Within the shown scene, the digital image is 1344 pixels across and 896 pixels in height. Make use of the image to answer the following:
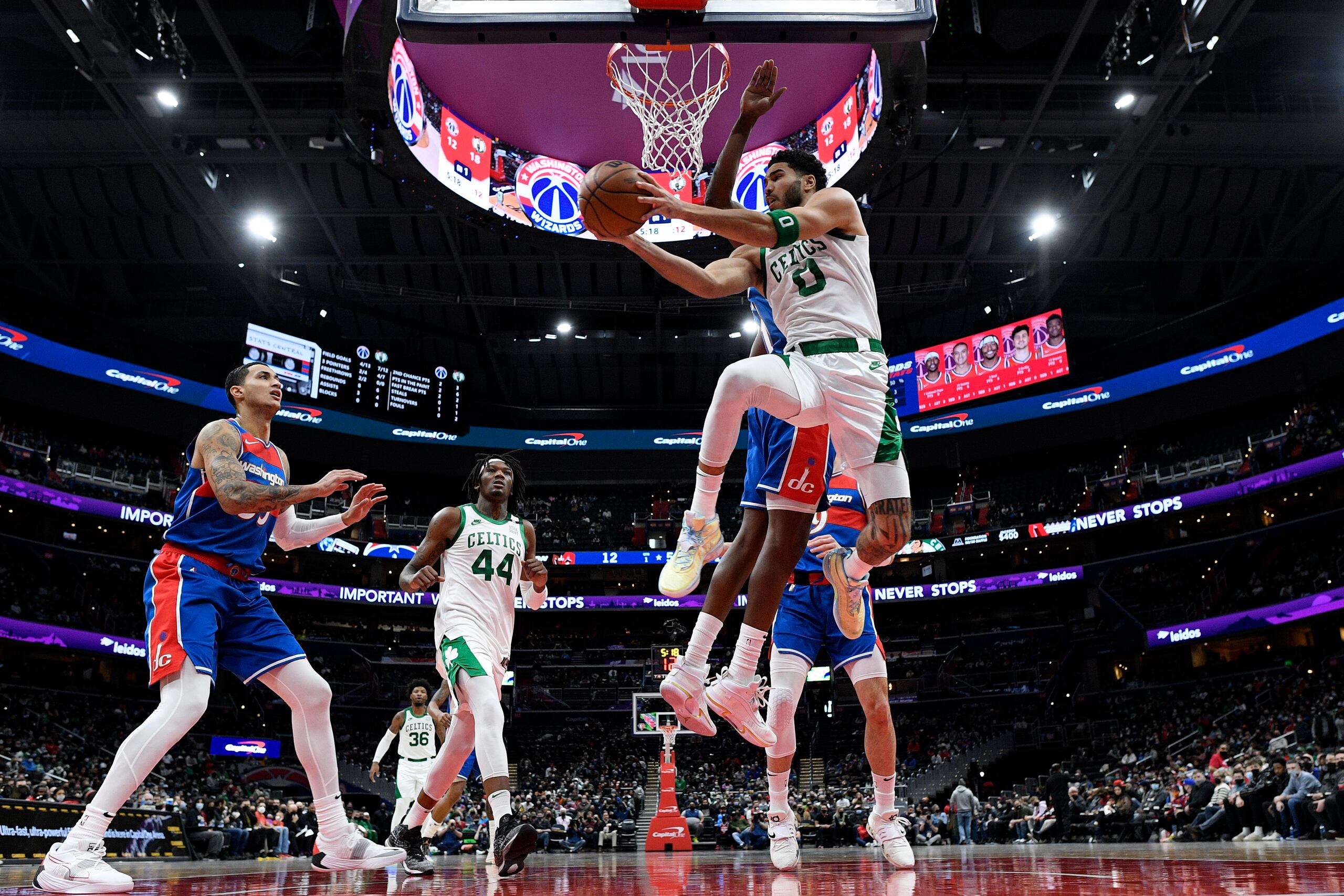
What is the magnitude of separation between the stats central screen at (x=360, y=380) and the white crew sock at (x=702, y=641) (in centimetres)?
1774

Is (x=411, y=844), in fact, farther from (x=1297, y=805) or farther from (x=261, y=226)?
(x=261, y=226)

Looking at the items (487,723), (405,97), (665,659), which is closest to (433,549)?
(487,723)

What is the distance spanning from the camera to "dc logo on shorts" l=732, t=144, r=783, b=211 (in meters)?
11.7

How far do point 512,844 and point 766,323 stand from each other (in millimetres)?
2757

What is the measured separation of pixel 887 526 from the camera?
12.5 feet

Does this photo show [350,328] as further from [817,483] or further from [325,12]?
[817,483]

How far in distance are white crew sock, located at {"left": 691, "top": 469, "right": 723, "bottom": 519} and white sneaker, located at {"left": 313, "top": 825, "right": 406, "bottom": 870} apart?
7.20 ft

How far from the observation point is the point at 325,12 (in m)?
15.3

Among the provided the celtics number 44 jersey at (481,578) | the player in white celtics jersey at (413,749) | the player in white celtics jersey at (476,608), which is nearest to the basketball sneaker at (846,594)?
the player in white celtics jersey at (476,608)

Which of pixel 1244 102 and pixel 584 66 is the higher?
pixel 1244 102

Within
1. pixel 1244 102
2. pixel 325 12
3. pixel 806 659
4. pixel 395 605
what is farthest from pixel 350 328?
pixel 806 659

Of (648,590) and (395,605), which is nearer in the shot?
(395,605)

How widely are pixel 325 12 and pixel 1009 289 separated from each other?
16794mm

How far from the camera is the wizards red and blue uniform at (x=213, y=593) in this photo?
13.8 ft
